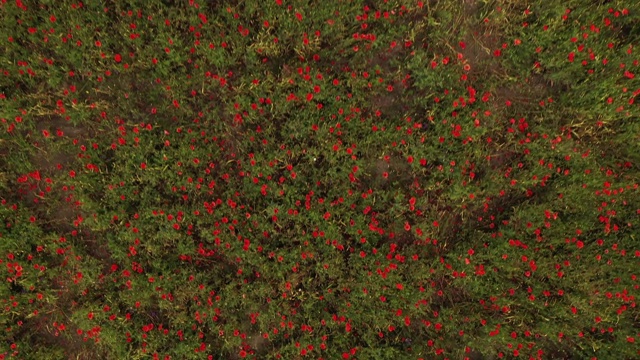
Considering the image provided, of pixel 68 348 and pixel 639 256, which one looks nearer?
pixel 639 256

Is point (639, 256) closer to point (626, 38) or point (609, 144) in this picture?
point (609, 144)

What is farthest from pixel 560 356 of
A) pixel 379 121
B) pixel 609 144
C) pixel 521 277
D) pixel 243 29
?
pixel 243 29

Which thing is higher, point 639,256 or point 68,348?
point 639,256

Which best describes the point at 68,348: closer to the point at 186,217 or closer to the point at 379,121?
the point at 186,217

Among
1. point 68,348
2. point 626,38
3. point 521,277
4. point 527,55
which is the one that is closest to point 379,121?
point 527,55

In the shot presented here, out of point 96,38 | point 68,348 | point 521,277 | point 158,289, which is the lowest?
point 68,348

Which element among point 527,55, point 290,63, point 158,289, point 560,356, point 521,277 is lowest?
point 158,289
